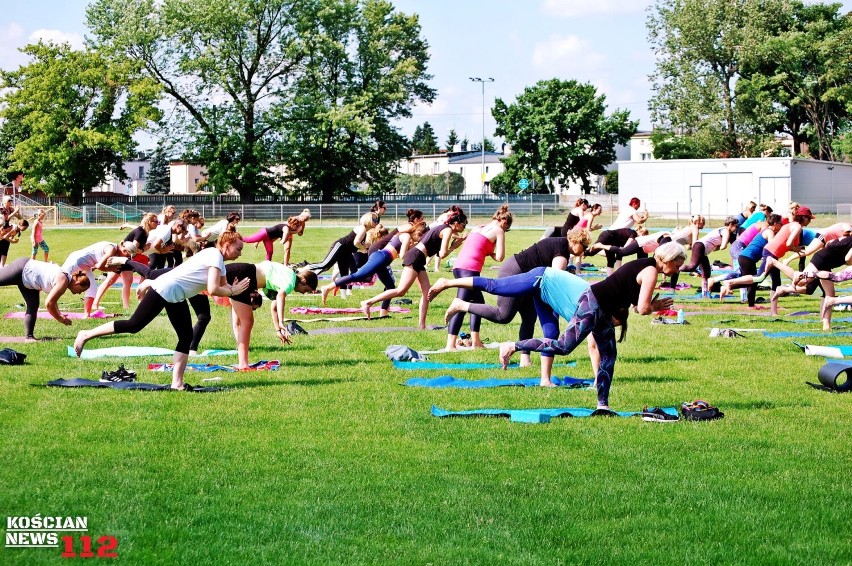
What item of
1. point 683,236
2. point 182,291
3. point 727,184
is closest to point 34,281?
point 182,291

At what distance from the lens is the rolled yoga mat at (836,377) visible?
464 inches

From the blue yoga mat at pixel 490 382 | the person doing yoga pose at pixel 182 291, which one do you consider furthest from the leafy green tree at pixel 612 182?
the person doing yoga pose at pixel 182 291

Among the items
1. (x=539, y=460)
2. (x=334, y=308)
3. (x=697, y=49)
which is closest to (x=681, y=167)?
(x=697, y=49)

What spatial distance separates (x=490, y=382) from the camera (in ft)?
39.9

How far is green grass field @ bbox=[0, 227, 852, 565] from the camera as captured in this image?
22.2 ft

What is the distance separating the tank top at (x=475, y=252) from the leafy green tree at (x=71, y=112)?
171ft

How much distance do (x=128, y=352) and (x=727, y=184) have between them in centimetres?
5168

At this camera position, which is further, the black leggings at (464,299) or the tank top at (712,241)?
the tank top at (712,241)

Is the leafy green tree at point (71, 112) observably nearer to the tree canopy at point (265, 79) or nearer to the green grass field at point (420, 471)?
the tree canopy at point (265, 79)

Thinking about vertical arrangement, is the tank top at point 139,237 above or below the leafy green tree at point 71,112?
below

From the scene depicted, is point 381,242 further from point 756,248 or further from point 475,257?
point 756,248

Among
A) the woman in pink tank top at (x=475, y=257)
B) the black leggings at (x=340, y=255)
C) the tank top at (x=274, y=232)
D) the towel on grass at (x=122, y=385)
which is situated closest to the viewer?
the towel on grass at (x=122, y=385)

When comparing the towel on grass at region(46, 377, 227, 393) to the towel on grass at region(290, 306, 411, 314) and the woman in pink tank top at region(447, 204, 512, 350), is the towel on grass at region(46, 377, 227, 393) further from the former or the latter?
the towel on grass at region(290, 306, 411, 314)

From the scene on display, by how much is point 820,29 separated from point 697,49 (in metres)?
8.25
